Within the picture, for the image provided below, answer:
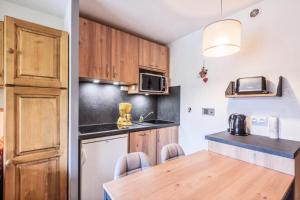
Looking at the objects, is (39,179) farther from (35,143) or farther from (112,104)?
(112,104)

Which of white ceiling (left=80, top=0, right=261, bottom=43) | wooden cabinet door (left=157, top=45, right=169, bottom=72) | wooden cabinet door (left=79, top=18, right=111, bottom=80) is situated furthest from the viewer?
wooden cabinet door (left=157, top=45, right=169, bottom=72)

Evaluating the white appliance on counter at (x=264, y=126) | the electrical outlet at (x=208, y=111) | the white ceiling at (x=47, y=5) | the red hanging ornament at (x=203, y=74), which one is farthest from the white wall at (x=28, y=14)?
the white appliance on counter at (x=264, y=126)

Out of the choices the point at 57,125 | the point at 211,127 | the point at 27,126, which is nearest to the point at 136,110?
the point at 211,127

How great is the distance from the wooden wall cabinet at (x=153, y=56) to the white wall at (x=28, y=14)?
3.92 feet

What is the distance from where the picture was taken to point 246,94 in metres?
1.73

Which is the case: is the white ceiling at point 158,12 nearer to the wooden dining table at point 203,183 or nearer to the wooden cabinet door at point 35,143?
the wooden cabinet door at point 35,143

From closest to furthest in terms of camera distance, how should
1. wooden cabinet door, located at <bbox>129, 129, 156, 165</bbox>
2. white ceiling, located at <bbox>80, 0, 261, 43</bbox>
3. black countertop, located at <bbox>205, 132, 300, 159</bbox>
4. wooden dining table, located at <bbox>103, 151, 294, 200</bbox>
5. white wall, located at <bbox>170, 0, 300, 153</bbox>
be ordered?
wooden dining table, located at <bbox>103, 151, 294, 200</bbox> < black countertop, located at <bbox>205, 132, 300, 159</bbox> < white wall, located at <bbox>170, 0, 300, 153</bbox> < white ceiling, located at <bbox>80, 0, 261, 43</bbox> < wooden cabinet door, located at <bbox>129, 129, 156, 165</bbox>

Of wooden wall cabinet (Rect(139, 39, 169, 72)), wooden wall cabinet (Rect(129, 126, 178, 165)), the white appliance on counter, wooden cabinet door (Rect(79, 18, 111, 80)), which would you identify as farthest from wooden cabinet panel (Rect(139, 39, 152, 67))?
the white appliance on counter

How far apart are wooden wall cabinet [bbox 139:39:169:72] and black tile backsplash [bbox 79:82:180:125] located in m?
0.52

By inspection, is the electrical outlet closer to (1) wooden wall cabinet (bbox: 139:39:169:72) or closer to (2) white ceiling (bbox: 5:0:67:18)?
(1) wooden wall cabinet (bbox: 139:39:169:72)

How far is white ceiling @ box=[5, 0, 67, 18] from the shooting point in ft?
5.71

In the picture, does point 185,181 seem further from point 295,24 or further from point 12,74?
point 295,24

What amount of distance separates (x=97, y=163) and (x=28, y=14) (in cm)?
201

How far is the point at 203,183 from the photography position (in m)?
1.01
